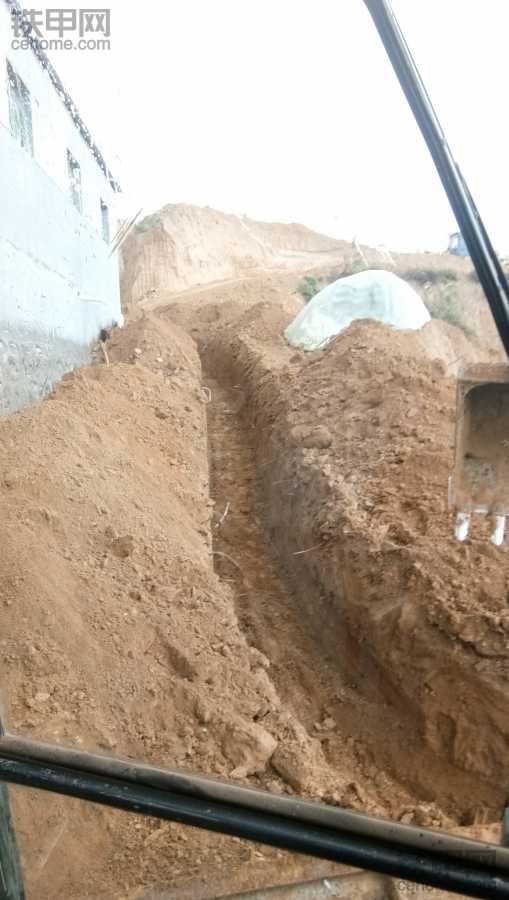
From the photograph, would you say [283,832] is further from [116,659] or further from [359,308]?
[359,308]

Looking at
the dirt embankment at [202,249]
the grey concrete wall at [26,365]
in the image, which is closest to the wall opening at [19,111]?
the grey concrete wall at [26,365]

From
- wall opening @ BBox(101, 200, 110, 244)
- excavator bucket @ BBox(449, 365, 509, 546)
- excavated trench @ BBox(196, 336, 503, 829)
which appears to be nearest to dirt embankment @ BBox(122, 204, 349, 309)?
wall opening @ BBox(101, 200, 110, 244)

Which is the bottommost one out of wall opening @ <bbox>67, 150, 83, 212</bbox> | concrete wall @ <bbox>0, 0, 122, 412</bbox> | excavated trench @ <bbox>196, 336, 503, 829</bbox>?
excavated trench @ <bbox>196, 336, 503, 829</bbox>

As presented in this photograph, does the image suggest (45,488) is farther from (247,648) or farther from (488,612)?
(488,612)

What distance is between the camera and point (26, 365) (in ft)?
18.9

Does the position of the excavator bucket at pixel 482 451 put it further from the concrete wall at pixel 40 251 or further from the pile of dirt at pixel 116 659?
the concrete wall at pixel 40 251

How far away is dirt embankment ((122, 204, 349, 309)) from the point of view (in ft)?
70.2

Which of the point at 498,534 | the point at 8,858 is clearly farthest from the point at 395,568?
the point at 8,858

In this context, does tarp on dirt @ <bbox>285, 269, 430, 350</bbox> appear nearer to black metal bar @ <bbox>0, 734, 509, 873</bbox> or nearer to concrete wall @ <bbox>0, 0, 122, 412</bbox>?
concrete wall @ <bbox>0, 0, 122, 412</bbox>

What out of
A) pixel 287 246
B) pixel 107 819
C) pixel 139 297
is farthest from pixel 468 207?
pixel 287 246

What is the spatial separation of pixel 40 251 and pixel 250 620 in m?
3.94

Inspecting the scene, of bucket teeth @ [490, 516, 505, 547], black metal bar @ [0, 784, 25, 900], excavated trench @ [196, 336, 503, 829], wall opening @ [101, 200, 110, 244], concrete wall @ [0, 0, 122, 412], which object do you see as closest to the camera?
black metal bar @ [0, 784, 25, 900]

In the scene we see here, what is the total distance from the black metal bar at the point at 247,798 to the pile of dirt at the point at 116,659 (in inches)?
47.8

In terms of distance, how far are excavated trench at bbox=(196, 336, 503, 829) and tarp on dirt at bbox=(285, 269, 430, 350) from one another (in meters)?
3.92
